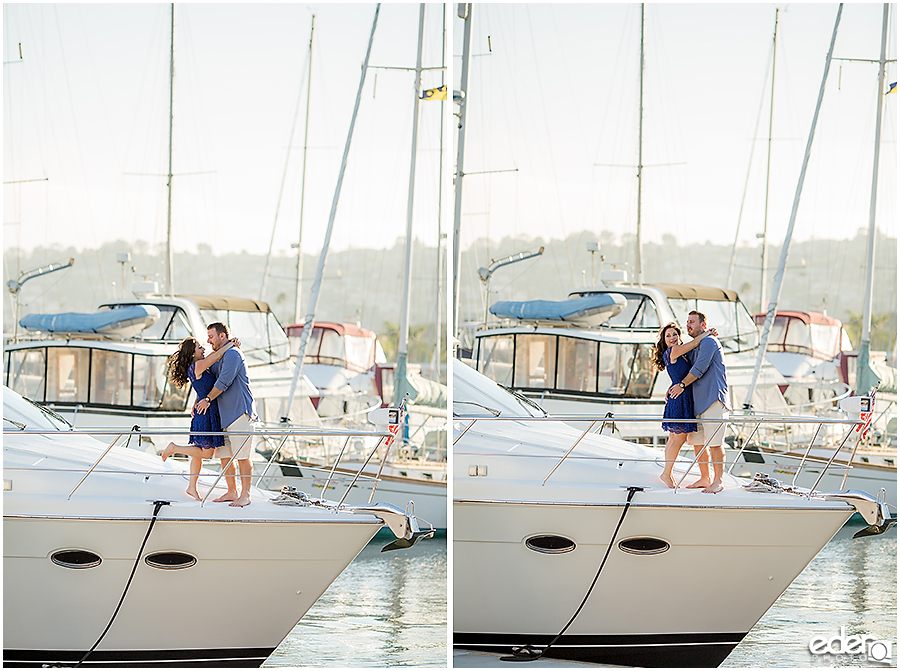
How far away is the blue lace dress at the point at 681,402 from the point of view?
12.3 ft

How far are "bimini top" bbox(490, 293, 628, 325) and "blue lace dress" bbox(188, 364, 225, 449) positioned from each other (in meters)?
1.35

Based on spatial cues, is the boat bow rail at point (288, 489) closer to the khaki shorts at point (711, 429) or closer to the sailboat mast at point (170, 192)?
the khaki shorts at point (711, 429)

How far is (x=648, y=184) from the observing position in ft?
15.3

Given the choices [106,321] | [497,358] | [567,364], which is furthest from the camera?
[106,321]

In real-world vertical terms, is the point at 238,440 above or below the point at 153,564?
above

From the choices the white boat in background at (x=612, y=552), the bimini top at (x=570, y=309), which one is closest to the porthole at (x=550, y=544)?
the white boat in background at (x=612, y=552)

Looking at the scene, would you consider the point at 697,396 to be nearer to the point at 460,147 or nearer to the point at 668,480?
the point at 668,480

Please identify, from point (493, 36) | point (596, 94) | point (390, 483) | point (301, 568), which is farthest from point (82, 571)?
point (596, 94)

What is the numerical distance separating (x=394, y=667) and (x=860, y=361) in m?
3.14

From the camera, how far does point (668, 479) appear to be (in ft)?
12.1

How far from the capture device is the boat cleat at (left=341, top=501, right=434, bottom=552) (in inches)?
Result: 134

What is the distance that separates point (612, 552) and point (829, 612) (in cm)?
192

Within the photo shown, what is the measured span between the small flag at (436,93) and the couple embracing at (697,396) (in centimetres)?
153
